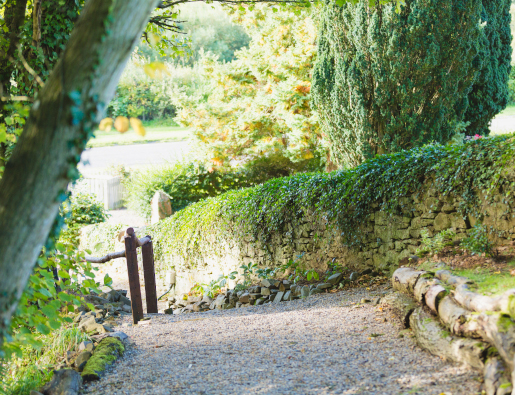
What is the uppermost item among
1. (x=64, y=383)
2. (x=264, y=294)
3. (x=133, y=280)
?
(x=133, y=280)

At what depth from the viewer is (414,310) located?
3342 mm

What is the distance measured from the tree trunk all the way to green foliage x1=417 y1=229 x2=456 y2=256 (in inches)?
152

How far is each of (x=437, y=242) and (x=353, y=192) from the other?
1.39 metres

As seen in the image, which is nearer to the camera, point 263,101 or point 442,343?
point 442,343

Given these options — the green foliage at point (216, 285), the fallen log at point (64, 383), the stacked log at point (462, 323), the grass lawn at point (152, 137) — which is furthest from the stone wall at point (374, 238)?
the grass lawn at point (152, 137)

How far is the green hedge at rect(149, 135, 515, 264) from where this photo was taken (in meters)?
4.22

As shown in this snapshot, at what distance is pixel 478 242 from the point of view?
3.96 metres

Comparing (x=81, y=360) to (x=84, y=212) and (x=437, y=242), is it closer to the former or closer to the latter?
(x=437, y=242)

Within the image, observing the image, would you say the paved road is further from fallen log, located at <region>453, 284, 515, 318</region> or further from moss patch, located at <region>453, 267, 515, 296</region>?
fallen log, located at <region>453, 284, 515, 318</region>

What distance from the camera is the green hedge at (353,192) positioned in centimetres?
422

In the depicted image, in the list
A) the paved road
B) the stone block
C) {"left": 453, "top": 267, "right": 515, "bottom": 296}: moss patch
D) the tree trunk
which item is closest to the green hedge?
{"left": 453, "top": 267, "right": 515, "bottom": 296}: moss patch

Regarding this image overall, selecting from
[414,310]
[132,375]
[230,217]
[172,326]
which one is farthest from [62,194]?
[230,217]

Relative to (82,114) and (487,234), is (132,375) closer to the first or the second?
(82,114)

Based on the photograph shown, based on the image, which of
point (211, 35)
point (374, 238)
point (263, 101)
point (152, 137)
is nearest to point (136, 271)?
point (374, 238)
